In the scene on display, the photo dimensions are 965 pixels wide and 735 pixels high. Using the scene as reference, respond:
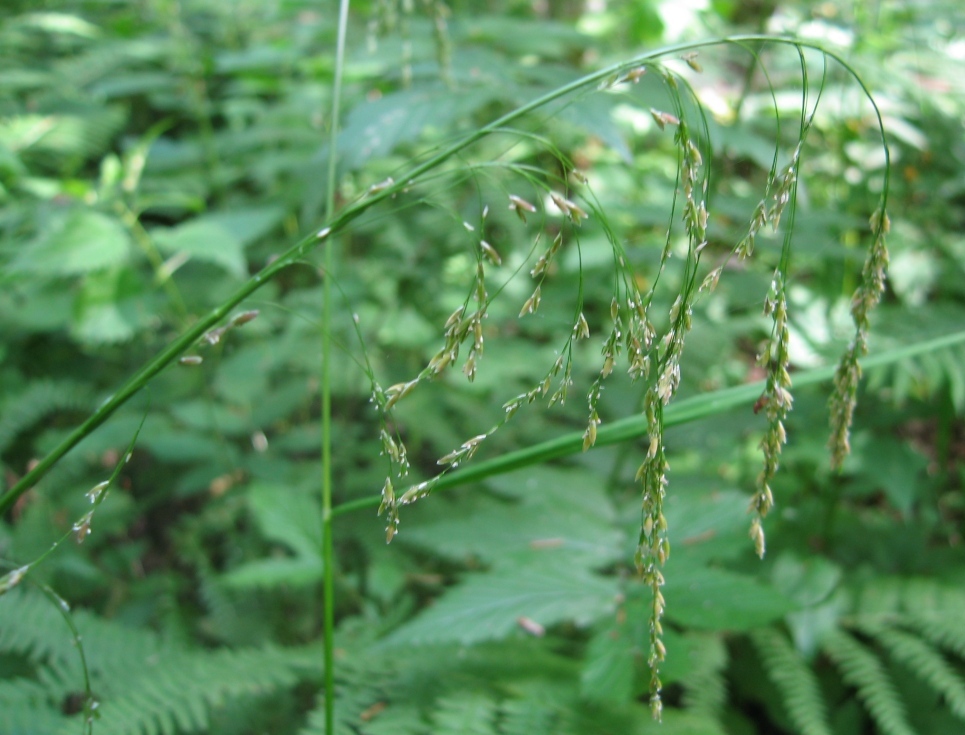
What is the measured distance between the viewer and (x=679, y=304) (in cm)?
68

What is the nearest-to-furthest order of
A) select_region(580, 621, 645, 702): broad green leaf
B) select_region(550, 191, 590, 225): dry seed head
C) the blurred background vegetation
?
select_region(550, 191, 590, 225): dry seed head → select_region(580, 621, 645, 702): broad green leaf → the blurred background vegetation

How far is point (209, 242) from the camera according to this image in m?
1.83

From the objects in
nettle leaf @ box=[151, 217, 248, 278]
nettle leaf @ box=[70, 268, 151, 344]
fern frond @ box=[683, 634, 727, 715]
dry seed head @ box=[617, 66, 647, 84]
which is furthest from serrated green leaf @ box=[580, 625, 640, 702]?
nettle leaf @ box=[70, 268, 151, 344]

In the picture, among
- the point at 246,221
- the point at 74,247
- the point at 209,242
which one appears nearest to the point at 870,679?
the point at 209,242

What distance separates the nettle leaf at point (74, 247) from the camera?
1747 millimetres

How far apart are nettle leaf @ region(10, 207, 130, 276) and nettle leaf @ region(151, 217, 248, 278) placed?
125mm

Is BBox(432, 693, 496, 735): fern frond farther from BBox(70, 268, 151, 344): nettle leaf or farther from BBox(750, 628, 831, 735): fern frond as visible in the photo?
BBox(70, 268, 151, 344): nettle leaf

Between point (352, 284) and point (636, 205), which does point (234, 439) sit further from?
point (636, 205)

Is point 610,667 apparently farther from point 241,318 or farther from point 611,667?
point 241,318

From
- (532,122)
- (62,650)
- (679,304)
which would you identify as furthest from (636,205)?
(62,650)

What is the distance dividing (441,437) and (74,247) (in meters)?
1.14

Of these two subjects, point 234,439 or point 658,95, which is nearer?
point 658,95

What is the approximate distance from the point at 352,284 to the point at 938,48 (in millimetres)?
2271

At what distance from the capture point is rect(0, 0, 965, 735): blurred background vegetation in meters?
1.32
